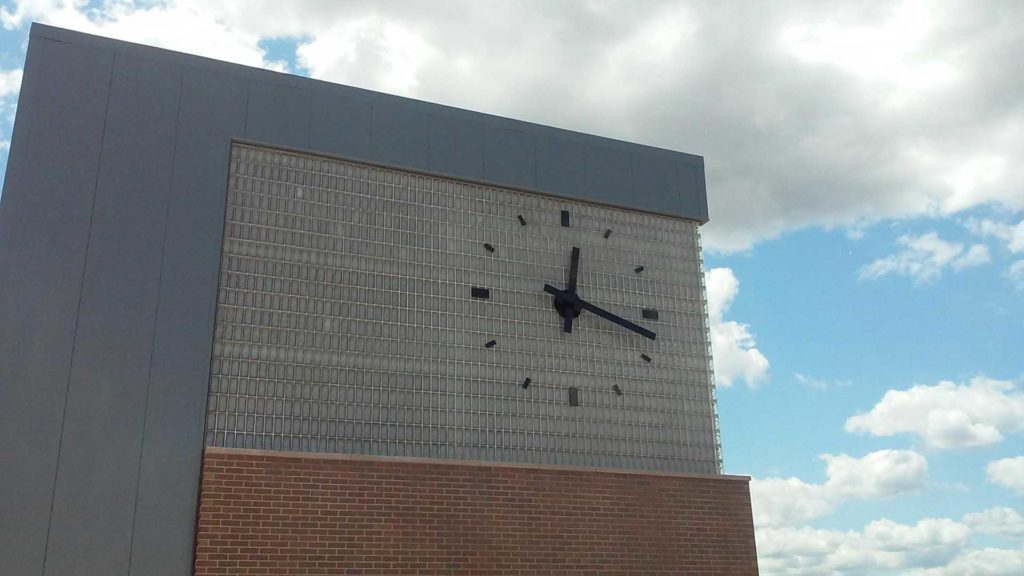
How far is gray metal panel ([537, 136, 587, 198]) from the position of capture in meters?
14.1

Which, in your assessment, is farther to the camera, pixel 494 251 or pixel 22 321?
pixel 494 251

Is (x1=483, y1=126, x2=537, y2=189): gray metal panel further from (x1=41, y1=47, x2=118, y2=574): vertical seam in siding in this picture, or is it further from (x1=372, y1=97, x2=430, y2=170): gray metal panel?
(x1=41, y1=47, x2=118, y2=574): vertical seam in siding

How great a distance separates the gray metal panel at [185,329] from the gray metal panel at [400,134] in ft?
6.03

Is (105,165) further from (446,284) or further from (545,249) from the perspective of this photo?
(545,249)

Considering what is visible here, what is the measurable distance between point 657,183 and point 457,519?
20.8 ft

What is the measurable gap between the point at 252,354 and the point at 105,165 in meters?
2.87

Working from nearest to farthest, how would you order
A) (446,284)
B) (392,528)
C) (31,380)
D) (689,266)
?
(31,380)
(392,528)
(446,284)
(689,266)

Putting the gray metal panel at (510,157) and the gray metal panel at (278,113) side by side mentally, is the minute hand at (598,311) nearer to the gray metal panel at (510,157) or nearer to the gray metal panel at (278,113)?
the gray metal panel at (510,157)

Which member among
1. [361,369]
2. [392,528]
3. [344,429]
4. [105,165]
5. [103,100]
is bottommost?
[392,528]

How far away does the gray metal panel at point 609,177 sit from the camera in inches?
566

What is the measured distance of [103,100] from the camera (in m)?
11.6

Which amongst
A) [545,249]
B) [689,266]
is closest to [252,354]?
[545,249]

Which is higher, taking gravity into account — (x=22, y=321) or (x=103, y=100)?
(x=103, y=100)

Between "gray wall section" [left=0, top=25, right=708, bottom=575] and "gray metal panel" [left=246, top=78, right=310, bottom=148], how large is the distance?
18 millimetres
